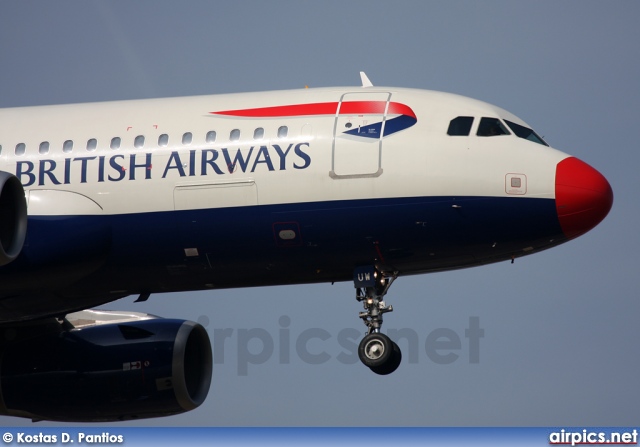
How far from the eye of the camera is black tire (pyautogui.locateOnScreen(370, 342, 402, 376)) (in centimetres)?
2991

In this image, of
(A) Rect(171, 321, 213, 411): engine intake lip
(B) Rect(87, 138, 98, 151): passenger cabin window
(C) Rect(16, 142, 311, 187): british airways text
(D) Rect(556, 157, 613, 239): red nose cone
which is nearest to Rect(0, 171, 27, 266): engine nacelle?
(C) Rect(16, 142, 311, 187): british airways text

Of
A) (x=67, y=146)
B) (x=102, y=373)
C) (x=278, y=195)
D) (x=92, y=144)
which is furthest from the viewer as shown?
(x=102, y=373)

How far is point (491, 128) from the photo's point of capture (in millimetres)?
30328

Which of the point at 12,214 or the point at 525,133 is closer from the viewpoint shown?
the point at 12,214

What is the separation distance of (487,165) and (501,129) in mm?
1139

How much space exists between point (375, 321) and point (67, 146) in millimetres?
7697

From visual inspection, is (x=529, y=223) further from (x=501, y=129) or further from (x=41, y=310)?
(x=41, y=310)

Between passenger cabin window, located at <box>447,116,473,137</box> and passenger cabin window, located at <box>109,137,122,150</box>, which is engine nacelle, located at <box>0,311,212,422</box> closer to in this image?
passenger cabin window, located at <box>109,137,122,150</box>

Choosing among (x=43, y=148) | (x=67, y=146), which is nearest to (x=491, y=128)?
(x=67, y=146)

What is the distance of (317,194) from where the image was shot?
2972cm

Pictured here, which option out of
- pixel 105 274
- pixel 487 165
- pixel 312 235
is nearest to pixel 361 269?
pixel 312 235

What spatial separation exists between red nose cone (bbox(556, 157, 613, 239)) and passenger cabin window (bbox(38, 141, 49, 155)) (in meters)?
11.0

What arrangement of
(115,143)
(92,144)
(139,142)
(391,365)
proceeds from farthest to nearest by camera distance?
(92,144), (115,143), (139,142), (391,365)

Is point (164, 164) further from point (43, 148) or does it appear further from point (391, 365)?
point (391, 365)
